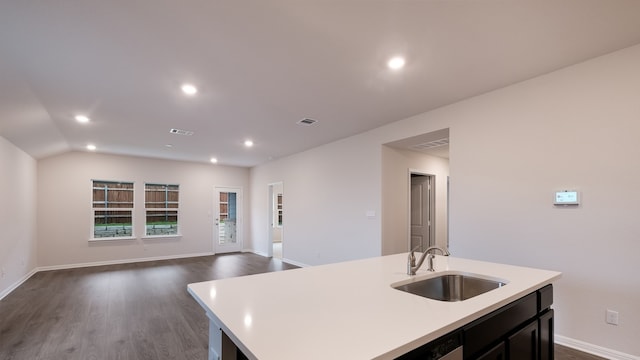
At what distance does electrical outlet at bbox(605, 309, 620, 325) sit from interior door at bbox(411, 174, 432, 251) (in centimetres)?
338

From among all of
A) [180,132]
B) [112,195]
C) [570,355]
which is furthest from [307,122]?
[112,195]

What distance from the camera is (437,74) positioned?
2932 mm

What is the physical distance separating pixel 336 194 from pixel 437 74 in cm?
318

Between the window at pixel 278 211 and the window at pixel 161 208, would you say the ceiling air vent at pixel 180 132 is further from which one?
the window at pixel 278 211

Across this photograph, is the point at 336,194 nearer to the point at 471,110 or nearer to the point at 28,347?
the point at 471,110

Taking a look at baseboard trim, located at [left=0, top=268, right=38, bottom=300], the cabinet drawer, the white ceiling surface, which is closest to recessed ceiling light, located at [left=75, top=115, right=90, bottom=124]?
the white ceiling surface

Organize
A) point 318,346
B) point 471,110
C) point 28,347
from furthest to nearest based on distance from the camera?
1. point 471,110
2. point 28,347
3. point 318,346

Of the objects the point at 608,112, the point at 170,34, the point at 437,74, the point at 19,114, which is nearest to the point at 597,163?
the point at 608,112

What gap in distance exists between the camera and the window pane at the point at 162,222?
7.74 meters

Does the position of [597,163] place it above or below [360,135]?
below

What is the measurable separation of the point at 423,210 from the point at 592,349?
352 centimetres

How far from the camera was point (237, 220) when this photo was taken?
9039mm

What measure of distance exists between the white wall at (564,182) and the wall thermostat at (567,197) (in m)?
0.05

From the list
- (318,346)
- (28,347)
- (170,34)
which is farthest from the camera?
(28,347)
